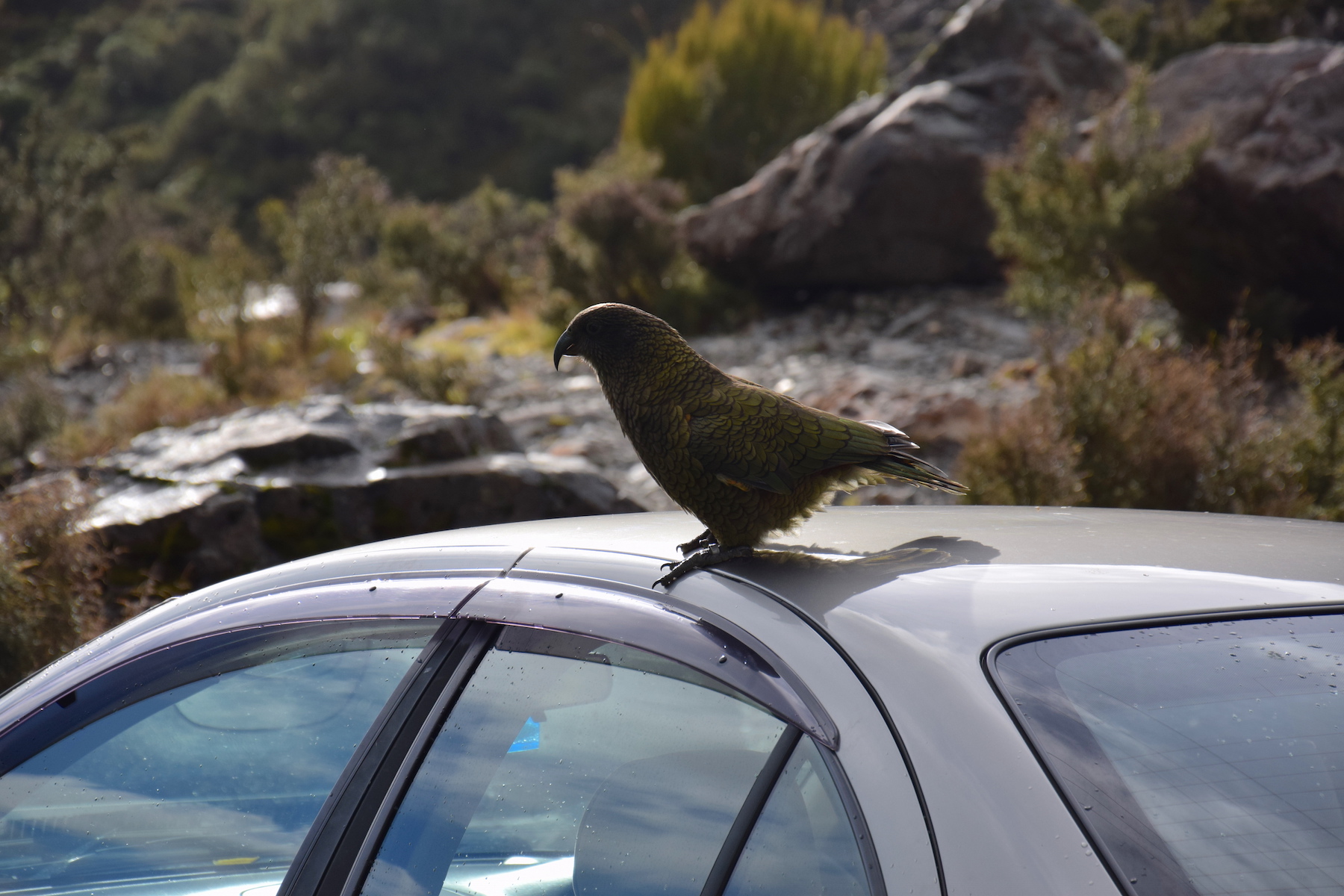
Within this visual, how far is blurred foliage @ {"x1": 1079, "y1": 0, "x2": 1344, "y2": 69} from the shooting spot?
1452cm

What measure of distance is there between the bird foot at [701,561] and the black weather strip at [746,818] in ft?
0.86

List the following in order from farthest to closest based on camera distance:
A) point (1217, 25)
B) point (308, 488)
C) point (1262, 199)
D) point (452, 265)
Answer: point (452, 265) → point (1217, 25) → point (1262, 199) → point (308, 488)

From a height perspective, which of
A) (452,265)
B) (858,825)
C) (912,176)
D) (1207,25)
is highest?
(1207,25)

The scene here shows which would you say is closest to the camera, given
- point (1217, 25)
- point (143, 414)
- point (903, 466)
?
point (903, 466)

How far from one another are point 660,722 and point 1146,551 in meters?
0.64

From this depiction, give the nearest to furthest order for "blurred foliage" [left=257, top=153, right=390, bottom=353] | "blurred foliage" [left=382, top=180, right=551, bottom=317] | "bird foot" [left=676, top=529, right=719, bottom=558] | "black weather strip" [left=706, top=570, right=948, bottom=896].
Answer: "black weather strip" [left=706, top=570, right=948, bottom=896] < "bird foot" [left=676, top=529, right=719, bottom=558] < "blurred foliage" [left=257, top=153, right=390, bottom=353] < "blurred foliage" [left=382, top=180, right=551, bottom=317]

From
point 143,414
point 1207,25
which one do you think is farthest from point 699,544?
point 1207,25

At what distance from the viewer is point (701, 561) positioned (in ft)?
4.33

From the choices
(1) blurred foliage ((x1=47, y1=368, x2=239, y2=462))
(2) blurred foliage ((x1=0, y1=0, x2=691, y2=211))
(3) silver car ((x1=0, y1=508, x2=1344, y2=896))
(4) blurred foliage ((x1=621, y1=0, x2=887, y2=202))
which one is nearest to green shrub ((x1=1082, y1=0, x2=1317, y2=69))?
(4) blurred foliage ((x1=621, y1=0, x2=887, y2=202))

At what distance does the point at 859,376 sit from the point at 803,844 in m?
6.87

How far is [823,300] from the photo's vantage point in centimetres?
1208

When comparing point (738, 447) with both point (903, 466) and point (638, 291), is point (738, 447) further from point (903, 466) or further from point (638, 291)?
point (638, 291)

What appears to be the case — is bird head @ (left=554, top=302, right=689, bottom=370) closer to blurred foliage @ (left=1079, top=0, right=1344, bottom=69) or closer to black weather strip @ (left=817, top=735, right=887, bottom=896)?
black weather strip @ (left=817, top=735, right=887, bottom=896)

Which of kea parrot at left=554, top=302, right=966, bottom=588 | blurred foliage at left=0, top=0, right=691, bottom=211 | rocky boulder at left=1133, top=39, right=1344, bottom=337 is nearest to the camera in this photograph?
kea parrot at left=554, top=302, right=966, bottom=588
